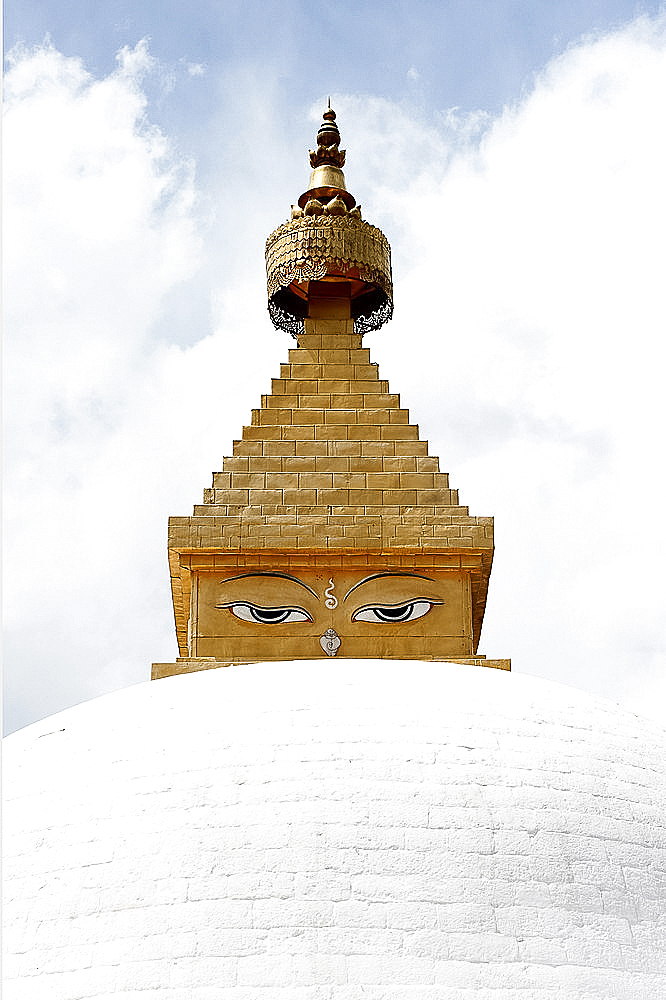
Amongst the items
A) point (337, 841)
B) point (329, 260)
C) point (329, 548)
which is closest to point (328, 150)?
point (329, 260)

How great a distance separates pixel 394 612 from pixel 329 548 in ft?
2.38

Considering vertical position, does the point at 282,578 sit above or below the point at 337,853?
above

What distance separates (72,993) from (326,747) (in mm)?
1467

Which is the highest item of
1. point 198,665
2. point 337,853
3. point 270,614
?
point 270,614

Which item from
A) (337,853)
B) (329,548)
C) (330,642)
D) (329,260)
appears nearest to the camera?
(337,853)

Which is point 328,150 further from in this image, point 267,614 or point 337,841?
point 337,841

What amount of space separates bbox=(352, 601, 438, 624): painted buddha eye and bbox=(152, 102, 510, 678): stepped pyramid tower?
11 millimetres

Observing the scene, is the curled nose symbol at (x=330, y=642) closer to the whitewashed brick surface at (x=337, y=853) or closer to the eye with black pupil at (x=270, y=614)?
the eye with black pupil at (x=270, y=614)

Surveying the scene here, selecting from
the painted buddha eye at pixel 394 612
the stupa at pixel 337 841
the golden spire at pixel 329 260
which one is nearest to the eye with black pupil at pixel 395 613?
the painted buddha eye at pixel 394 612

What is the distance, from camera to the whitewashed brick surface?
4.57m

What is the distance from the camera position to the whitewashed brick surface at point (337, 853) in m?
4.57

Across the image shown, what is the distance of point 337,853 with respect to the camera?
4887 millimetres

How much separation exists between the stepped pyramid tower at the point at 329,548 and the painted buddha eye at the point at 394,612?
11 mm

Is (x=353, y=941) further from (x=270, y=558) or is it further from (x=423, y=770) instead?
(x=270, y=558)
